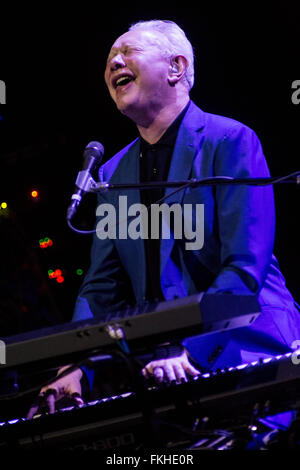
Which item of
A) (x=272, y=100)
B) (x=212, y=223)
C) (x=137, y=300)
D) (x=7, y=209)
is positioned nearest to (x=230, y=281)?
(x=212, y=223)

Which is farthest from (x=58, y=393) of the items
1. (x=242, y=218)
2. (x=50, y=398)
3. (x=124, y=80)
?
(x=124, y=80)

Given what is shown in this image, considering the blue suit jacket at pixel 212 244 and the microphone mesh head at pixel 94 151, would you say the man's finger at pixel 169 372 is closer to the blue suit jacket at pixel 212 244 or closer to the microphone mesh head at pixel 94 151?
the blue suit jacket at pixel 212 244

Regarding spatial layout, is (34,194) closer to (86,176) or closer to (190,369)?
(86,176)

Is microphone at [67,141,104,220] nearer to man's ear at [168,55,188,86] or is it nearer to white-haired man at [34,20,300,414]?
white-haired man at [34,20,300,414]

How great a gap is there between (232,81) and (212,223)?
4.40 feet

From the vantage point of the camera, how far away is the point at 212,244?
2.44m

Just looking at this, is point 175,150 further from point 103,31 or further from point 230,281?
point 103,31

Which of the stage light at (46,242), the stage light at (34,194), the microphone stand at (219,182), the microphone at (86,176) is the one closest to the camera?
the microphone stand at (219,182)

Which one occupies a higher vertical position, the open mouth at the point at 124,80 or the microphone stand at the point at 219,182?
the open mouth at the point at 124,80

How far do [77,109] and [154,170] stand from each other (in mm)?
1651

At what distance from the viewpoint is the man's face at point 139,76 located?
2693 millimetres

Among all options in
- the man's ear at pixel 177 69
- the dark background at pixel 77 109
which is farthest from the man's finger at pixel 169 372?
the dark background at pixel 77 109

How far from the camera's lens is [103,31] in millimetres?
3971

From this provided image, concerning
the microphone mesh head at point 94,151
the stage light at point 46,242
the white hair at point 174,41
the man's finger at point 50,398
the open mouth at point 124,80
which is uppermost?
the white hair at point 174,41
